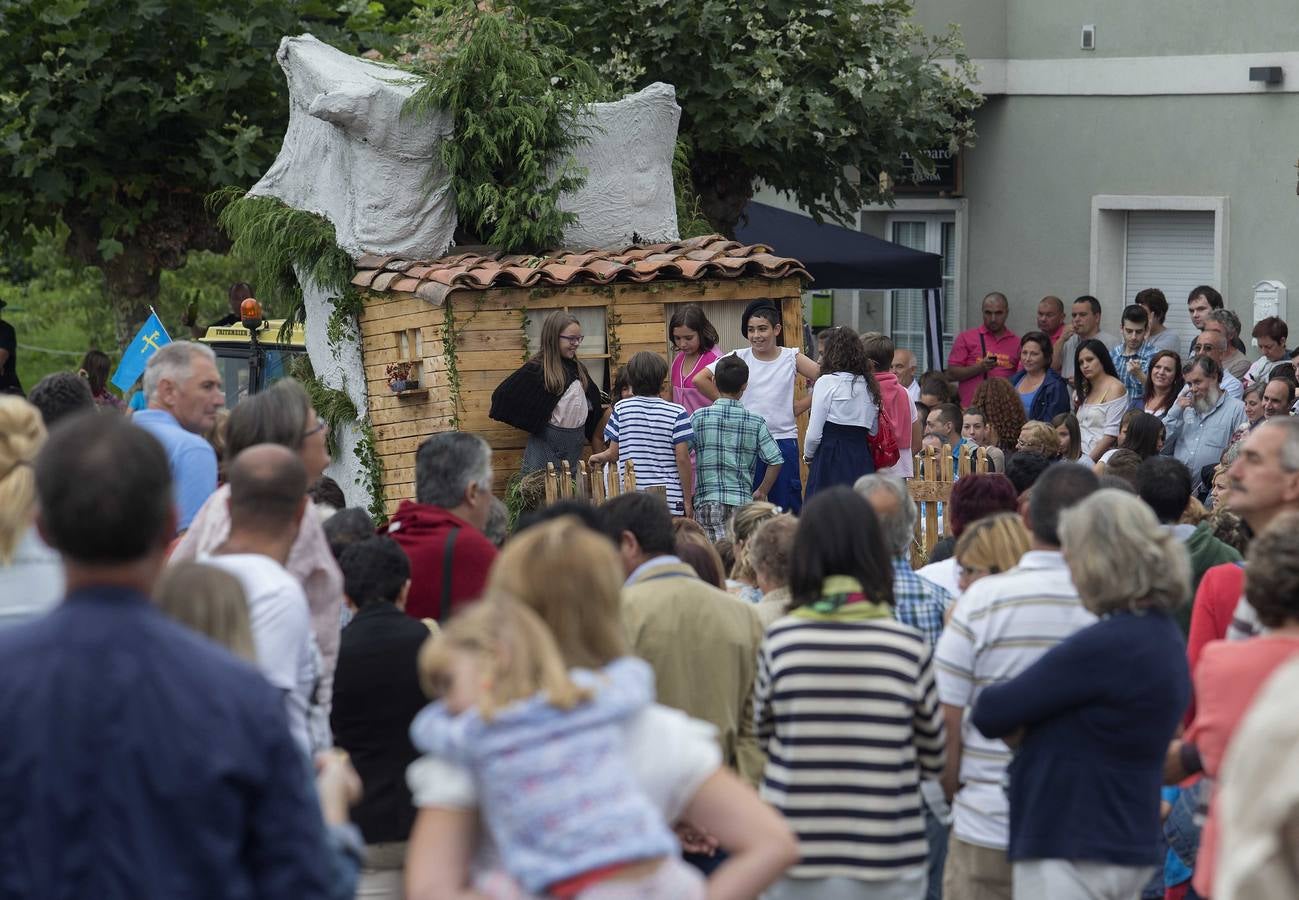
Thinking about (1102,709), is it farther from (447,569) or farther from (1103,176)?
(1103,176)

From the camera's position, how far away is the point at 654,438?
37.1 feet

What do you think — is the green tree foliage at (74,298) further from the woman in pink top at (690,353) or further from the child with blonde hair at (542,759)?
the child with blonde hair at (542,759)

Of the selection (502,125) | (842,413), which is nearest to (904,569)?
(842,413)

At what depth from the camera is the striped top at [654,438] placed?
11281mm

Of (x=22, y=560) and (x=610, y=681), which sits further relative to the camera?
(x=22, y=560)

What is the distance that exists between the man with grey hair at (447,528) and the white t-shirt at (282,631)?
1211 mm

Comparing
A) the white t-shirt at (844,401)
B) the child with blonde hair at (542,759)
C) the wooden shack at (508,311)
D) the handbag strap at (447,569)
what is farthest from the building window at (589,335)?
the child with blonde hair at (542,759)

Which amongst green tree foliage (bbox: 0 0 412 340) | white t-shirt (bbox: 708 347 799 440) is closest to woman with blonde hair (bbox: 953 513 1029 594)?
white t-shirt (bbox: 708 347 799 440)

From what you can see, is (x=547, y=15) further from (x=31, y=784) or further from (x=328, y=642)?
(x=31, y=784)

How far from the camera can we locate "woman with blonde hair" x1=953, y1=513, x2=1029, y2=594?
5691 mm

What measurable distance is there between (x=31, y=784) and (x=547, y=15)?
1440 cm

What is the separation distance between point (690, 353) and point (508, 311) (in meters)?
1.42

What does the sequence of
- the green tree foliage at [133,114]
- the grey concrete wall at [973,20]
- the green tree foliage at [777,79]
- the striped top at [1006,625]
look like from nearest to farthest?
the striped top at [1006,625]
the green tree foliage at [777,79]
the green tree foliage at [133,114]
the grey concrete wall at [973,20]

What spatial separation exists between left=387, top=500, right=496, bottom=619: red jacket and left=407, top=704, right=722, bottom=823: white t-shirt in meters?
2.55
